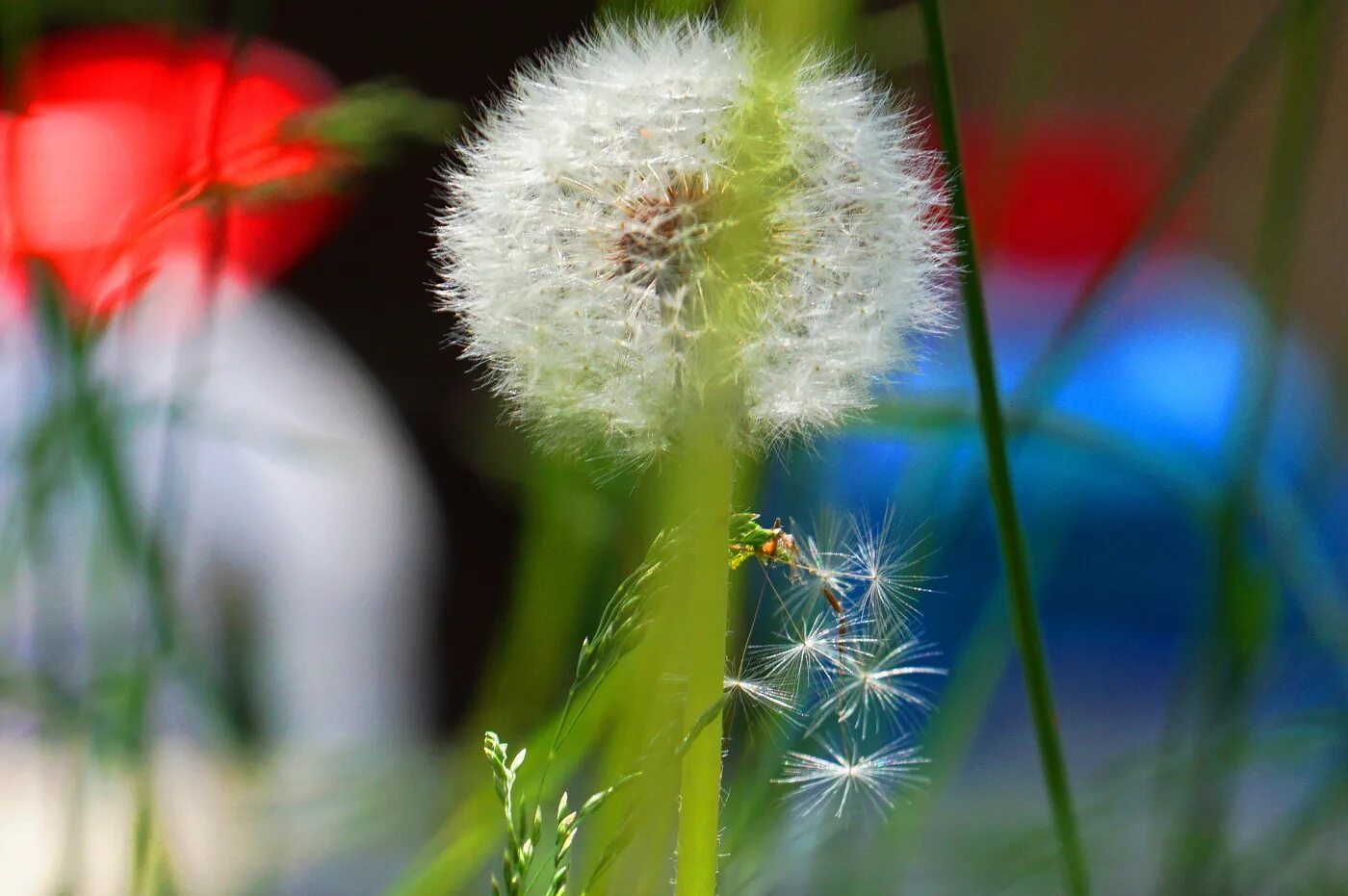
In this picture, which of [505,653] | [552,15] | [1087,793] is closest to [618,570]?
[505,653]

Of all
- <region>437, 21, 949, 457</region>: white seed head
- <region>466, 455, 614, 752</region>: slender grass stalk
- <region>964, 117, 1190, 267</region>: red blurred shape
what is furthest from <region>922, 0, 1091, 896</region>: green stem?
<region>964, 117, 1190, 267</region>: red blurred shape

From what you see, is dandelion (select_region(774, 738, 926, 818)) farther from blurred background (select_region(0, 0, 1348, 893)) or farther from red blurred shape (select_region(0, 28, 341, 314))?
red blurred shape (select_region(0, 28, 341, 314))

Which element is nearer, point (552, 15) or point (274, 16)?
point (552, 15)

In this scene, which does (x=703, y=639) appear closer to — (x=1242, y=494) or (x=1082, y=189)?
(x=1242, y=494)

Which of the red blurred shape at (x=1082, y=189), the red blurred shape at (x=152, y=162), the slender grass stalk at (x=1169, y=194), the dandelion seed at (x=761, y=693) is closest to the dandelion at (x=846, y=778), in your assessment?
the dandelion seed at (x=761, y=693)

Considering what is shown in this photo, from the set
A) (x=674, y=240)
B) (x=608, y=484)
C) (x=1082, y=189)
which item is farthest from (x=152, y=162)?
(x=1082, y=189)

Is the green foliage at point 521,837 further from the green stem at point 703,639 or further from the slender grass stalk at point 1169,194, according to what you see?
the slender grass stalk at point 1169,194

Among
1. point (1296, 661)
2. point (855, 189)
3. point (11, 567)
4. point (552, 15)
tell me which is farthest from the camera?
point (552, 15)

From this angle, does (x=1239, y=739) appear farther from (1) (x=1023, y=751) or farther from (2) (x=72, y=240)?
(2) (x=72, y=240)

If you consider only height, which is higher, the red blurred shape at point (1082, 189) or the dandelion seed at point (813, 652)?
the red blurred shape at point (1082, 189)
